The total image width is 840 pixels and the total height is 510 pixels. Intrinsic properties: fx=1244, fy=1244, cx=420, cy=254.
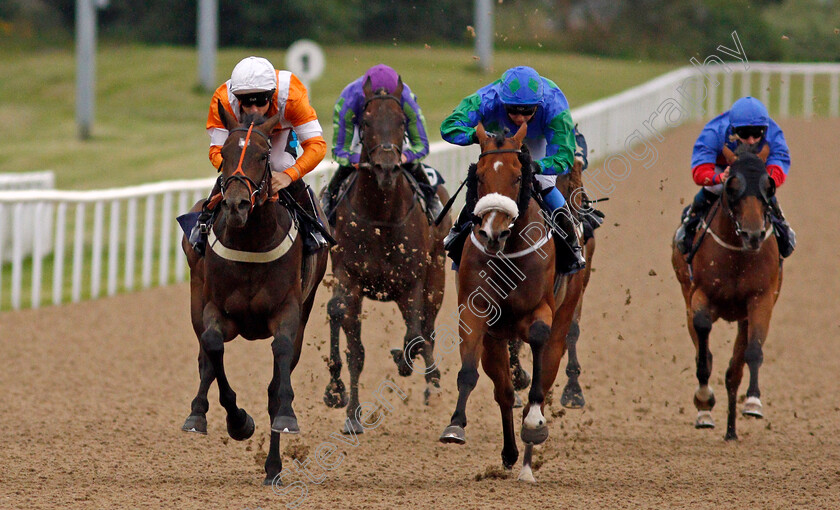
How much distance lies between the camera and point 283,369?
5.59 meters

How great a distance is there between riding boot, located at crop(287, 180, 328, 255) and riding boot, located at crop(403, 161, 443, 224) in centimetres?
154

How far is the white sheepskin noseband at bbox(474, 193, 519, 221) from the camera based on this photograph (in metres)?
5.22

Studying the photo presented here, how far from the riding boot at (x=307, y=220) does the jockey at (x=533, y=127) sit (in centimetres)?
64

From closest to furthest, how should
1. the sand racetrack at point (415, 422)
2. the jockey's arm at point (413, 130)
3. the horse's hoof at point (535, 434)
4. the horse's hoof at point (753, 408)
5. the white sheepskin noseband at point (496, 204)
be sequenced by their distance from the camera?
the white sheepskin noseband at point (496, 204), the horse's hoof at point (535, 434), the sand racetrack at point (415, 422), the horse's hoof at point (753, 408), the jockey's arm at point (413, 130)

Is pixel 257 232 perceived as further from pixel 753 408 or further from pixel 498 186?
pixel 753 408

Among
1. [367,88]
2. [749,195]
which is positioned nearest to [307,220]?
[367,88]

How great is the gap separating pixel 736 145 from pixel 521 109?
1.90 metres

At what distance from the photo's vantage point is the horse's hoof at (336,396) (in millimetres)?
7508

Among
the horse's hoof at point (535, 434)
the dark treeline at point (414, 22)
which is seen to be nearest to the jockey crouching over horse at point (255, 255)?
the horse's hoof at point (535, 434)

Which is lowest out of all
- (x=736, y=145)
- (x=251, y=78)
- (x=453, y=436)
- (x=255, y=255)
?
(x=453, y=436)

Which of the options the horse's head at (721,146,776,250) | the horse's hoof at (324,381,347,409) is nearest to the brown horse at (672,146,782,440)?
the horse's head at (721,146,776,250)

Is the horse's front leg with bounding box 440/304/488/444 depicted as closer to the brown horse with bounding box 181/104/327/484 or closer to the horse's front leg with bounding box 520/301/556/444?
the horse's front leg with bounding box 520/301/556/444

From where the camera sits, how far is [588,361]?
9.61 m

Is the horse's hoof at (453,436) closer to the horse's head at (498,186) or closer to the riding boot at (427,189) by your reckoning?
the horse's head at (498,186)
